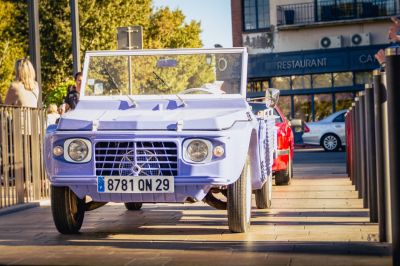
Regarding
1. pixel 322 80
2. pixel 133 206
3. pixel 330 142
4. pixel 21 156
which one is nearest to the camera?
pixel 133 206

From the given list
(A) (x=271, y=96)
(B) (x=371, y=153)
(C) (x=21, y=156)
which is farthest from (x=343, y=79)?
(B) (x=371, y=153)

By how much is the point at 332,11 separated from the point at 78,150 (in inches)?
1584

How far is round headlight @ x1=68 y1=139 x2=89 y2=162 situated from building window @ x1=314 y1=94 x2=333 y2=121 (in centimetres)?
3876

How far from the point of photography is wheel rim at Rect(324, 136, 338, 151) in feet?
110

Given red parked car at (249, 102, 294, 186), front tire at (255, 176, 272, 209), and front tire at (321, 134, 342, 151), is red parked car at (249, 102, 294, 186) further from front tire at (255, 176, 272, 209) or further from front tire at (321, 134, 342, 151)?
front tire at (321, 134, 342, 151)

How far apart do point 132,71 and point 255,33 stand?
39.0m

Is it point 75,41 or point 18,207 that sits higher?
point 75,41

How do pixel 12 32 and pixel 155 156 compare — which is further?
pixel 12 32

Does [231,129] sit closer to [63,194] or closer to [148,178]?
[148,178]

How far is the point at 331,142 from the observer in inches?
1329

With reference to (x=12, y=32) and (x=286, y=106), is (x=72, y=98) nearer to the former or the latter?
(x=286, y=106)

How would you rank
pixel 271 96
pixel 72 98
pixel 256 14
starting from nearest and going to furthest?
pixel 271 96, pixel 72 98, pixel 256 14

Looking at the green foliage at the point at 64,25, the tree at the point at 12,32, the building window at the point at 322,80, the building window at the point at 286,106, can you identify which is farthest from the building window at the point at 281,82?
the tree at the point at 12,32

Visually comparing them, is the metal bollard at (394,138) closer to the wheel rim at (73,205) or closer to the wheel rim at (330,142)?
the wheel rim at (73,205)
